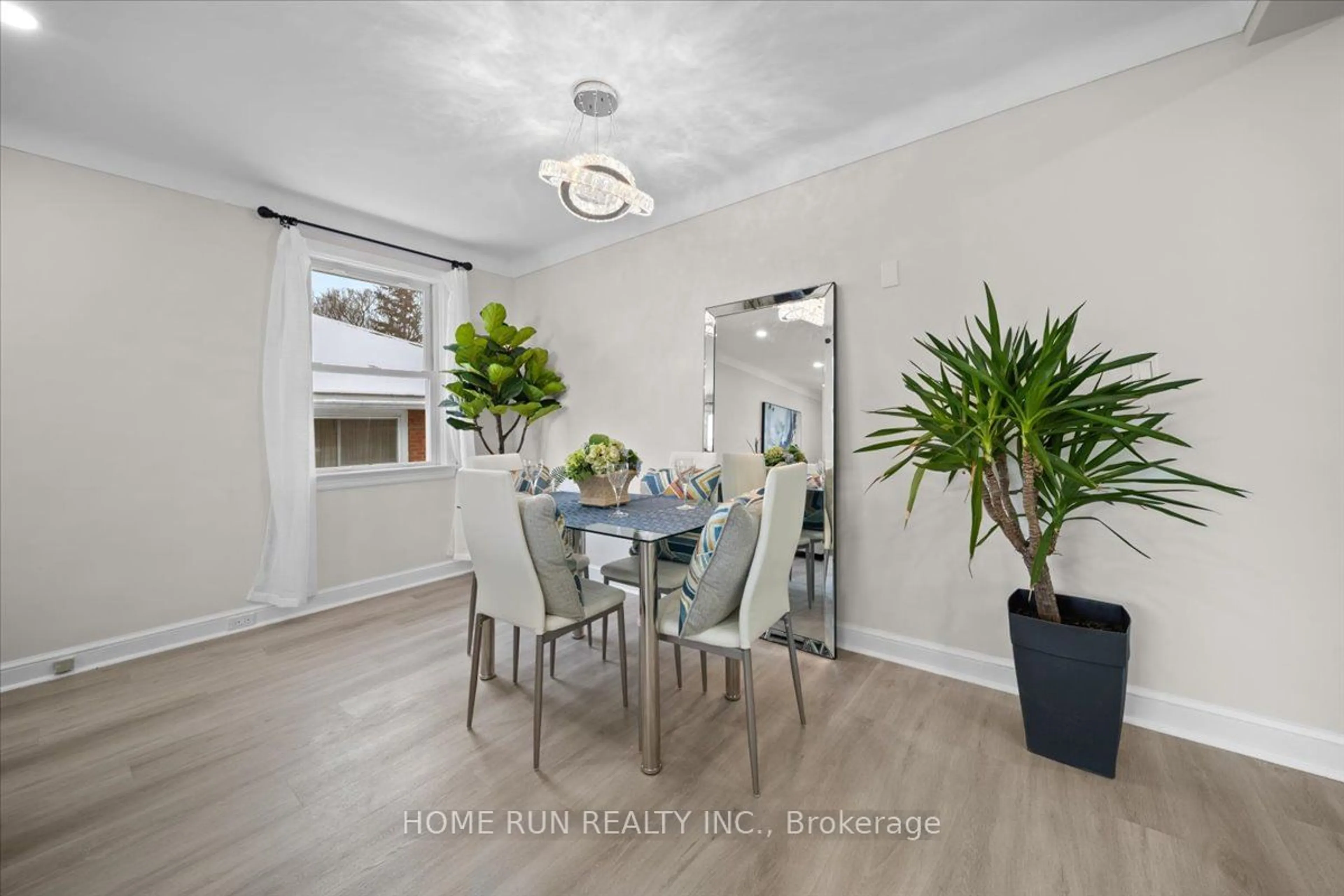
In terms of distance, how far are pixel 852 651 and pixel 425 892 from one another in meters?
2.10

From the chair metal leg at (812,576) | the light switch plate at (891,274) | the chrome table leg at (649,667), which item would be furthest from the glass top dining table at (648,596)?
the light switch plate at (891,274)

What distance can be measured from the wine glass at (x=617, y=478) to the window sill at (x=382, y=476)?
1.51m

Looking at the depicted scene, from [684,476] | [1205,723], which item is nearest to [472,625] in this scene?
[684,476]

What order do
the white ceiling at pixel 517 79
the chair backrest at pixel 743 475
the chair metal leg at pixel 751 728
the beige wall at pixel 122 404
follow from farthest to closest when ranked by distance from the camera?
1. the chair backrest at pixel 743 475
2. the beige wall at pixel 122 404
3. the white ceiling at pixel 517 79
4. the chair metal leg at pixel 751 728

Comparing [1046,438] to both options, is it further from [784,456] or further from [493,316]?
[493,316]

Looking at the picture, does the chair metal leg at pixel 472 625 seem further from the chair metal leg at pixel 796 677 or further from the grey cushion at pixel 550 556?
the chair metal leg at pixel 796 677

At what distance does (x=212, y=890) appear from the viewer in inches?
52.3

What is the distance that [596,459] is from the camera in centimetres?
228

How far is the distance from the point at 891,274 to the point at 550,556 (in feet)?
6.94

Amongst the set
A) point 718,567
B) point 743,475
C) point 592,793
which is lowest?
point 592,793

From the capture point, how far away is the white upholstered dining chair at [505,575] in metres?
1.75

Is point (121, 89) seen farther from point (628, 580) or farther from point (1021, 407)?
point (1021, 407)

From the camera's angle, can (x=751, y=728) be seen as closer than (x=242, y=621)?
Yes

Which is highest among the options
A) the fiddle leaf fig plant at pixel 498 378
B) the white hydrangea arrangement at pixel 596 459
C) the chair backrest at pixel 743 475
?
the fiddle leaf fig plant at pixel 498 378
